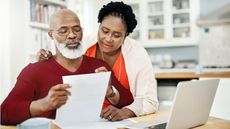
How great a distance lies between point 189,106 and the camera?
3.16 feet

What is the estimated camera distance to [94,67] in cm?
120

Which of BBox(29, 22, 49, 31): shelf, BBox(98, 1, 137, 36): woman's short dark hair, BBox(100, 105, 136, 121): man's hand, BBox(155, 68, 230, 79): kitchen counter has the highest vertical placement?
BBox(98, 1, 137, 36): woman's short dark hair

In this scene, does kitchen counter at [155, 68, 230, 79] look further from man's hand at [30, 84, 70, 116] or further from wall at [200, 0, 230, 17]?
man's hand at [30, 84, 70, 116]

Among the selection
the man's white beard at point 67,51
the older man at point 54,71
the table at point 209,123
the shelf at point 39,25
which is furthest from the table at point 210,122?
the shelf at point 39,25

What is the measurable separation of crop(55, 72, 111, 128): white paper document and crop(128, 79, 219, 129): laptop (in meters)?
0.14

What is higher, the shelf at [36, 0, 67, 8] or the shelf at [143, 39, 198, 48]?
the shelf at [36, 0, 67, 8]

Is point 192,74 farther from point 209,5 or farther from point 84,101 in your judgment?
point 84,101

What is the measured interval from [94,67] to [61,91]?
31 cm

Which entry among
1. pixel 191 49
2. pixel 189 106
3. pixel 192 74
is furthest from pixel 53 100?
pixel 191 49

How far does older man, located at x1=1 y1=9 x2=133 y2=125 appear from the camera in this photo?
1021mm

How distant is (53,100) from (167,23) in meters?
2.89

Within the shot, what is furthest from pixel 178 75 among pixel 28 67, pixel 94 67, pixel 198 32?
pixel 28 67

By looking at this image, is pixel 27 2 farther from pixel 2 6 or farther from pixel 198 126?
pixel 198 126

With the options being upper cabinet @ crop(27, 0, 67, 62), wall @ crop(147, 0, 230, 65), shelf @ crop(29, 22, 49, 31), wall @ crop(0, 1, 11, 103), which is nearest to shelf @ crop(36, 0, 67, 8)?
upper cabinet @ crop(27, 0, 67, 62)
